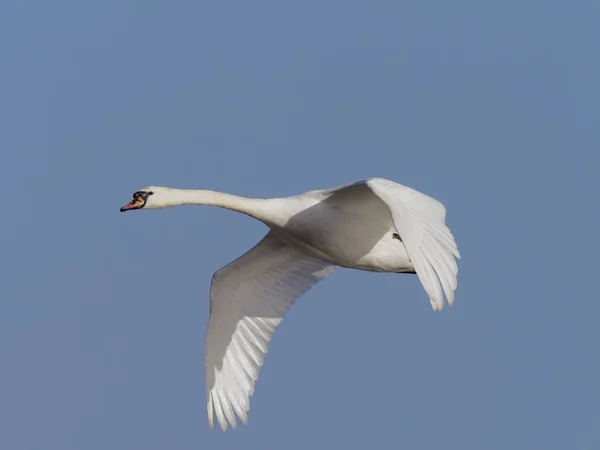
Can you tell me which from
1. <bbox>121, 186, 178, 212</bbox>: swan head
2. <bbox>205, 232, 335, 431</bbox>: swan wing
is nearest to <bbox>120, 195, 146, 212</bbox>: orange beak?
<bbox>121, 186, 178, 212</bbox>: swan head

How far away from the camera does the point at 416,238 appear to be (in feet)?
41.9

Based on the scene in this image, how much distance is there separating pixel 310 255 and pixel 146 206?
2037 mm

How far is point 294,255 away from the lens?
57.4 ft

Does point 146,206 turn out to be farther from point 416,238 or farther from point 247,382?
point 416,238

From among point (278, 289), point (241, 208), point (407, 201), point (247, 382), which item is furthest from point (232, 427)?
point (407, 201)

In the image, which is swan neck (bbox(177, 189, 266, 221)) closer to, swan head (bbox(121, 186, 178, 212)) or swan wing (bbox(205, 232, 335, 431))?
swan head (bbox(121, 186, 178, 212))

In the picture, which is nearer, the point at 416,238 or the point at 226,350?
the point at 416,238

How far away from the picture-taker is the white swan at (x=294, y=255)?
42.3 ft

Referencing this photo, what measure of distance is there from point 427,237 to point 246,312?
525cm

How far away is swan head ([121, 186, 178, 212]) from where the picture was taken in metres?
15.8

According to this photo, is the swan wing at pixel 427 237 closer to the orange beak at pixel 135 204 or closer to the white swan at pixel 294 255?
the white swan at pixel 294 255

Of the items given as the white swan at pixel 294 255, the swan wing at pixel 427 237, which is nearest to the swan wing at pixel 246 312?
the white swan at pixel 294 255

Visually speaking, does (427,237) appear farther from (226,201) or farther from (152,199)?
(152,199)

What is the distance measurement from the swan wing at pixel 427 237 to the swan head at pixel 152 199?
2.91 m
